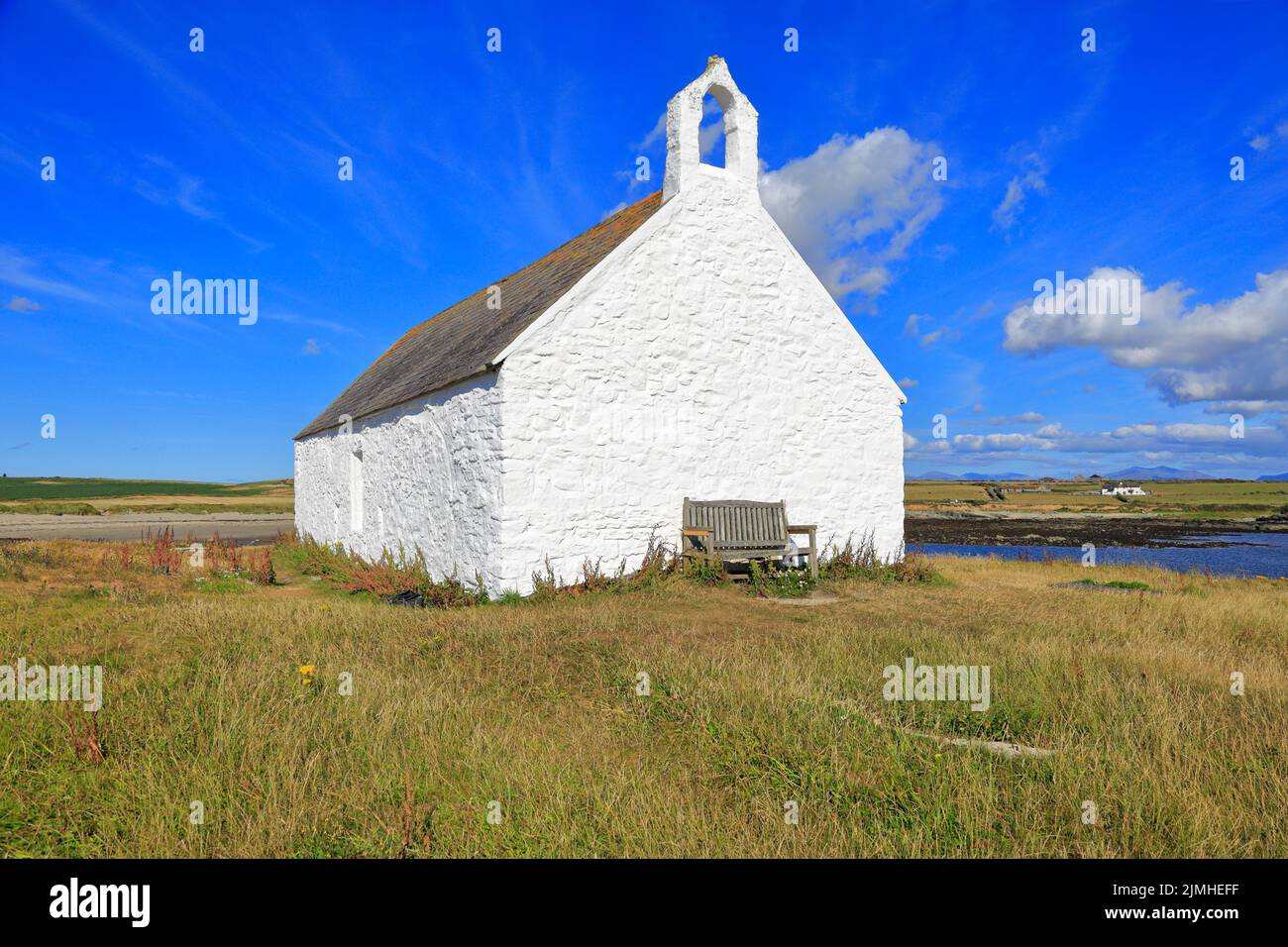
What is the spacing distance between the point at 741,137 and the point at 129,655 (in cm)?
1168

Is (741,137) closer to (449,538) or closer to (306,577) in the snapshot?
(449,538)

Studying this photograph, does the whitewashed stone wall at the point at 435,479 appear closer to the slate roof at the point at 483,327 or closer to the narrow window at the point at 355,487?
the narrow window at the point at 355,487

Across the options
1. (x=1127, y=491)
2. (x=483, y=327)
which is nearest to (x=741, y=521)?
(x=483, y=327)

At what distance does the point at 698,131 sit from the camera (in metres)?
11.9

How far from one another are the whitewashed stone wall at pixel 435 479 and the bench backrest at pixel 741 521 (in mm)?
3309

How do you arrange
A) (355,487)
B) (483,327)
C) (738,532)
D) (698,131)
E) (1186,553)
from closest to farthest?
(738,532) < (698,131) < (483,327) < (355,487) < (1186,553)

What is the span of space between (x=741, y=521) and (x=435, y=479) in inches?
202

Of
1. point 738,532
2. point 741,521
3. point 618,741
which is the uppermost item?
point 741,521

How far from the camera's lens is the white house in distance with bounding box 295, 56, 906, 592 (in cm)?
1014

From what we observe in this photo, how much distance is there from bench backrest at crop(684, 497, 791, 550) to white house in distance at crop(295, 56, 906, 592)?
0.31 m

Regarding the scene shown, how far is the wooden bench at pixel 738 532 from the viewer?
10938mm

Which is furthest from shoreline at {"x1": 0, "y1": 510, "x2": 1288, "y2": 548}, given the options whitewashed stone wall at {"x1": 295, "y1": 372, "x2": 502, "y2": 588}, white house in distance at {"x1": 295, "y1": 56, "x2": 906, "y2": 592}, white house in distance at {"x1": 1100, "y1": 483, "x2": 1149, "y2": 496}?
white house in distance at {"x1": 1100, "y1": 483, "x2": 1149, "y2": 496}

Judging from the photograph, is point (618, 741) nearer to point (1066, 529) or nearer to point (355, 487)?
point (355, 487)
